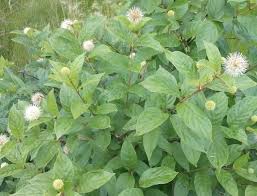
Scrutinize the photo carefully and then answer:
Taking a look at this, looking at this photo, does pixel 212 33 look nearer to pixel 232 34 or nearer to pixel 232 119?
pixel 232 34

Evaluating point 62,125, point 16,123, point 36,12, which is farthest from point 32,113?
point 36,12

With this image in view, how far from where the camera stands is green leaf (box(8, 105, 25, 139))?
49.8 inches

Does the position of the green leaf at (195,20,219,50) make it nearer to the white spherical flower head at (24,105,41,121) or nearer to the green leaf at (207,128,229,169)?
the green leaf at (207,128,229,169)

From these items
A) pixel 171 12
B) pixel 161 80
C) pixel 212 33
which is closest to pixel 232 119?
pixel 161 80

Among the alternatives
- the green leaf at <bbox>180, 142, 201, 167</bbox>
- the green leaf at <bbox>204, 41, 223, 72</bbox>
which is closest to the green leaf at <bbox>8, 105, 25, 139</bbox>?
the green leaf at <bbox>180, 142, 201, 167</bbox>

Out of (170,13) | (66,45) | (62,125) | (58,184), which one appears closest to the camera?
(58,184)

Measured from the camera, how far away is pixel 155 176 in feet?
3.99

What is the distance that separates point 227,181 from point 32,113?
55cm

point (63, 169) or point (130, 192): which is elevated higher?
point (63, 169)

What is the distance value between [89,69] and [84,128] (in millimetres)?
261

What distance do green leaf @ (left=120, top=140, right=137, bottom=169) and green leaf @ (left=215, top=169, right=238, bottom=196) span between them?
222 mm

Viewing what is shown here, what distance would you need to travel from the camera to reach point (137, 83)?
1.39 meters

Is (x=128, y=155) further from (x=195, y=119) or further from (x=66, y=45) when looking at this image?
(x=66, y=45)

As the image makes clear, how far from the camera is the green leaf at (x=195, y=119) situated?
3.45ft
